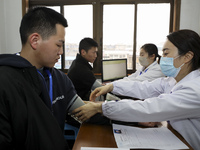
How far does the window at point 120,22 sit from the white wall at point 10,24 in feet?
1.29

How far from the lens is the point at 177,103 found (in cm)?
102

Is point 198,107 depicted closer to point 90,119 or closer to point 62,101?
point 90,119

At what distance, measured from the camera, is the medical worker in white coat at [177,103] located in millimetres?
1023

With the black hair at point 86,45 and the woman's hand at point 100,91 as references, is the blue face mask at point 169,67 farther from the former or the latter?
the black hair at point 86,45

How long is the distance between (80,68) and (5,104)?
1.67 meters

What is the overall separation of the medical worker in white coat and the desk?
3.3 inches

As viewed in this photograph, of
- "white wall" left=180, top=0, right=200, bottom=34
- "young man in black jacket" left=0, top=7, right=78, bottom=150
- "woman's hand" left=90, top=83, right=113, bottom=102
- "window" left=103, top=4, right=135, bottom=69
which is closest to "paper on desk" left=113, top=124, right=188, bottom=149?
"young man in black jacket" left=0, top=7, right=78, bottom=150

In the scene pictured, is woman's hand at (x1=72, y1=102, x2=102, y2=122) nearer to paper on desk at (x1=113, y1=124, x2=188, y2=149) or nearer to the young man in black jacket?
paper on desk at (x1=113, y1=124, x2=188, y2=149)

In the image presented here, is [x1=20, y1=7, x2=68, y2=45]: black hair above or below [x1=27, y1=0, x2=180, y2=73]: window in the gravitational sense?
below

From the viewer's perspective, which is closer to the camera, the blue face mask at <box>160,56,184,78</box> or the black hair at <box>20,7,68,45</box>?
the black hair at <box>20,7,68,45</box>

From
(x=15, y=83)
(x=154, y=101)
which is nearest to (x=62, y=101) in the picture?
(x=15, y=83)

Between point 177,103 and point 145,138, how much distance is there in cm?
29

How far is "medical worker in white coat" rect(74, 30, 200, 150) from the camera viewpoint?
102 cm

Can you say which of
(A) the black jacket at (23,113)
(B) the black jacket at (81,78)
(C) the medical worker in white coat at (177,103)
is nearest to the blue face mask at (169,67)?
(C) the medical worker in white coat at (177,103)
